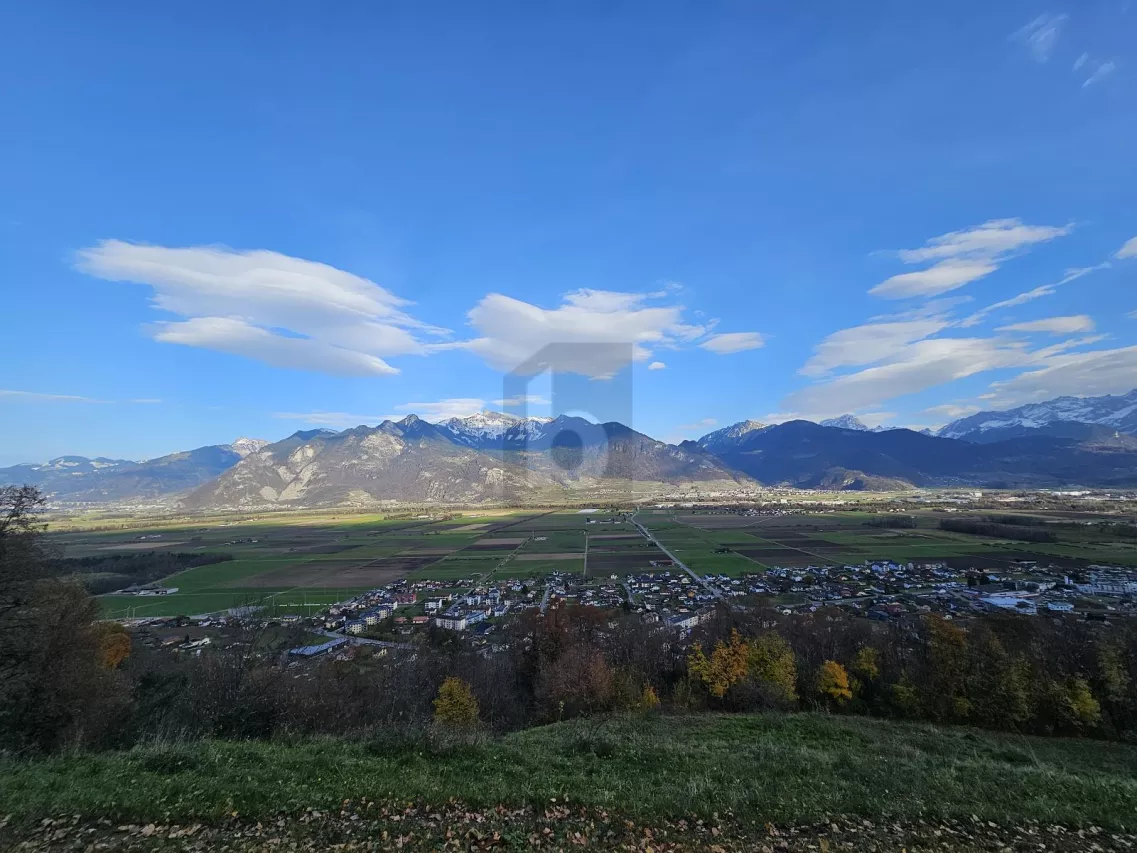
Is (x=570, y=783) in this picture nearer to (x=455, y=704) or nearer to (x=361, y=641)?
(x=455, y=704)

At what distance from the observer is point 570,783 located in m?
8.84

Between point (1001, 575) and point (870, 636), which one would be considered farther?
point (1001, 575)

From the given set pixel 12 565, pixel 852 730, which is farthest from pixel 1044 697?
pixel 12 565

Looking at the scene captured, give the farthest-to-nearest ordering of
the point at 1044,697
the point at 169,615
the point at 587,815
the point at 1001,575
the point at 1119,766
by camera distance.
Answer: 1. the point at 1001,575
2. the point at 169,615
3. the point at 1044,697
4. the point at 1119,766
5. the point at 587,815

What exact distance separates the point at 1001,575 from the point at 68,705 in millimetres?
75973

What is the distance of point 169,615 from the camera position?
48.4 meters

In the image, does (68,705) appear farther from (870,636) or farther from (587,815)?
(870,636)

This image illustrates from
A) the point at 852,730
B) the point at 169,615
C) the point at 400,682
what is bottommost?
the point at 169,615

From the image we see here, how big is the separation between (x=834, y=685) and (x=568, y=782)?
2215 centimetres

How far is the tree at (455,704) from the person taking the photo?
22.2 metres

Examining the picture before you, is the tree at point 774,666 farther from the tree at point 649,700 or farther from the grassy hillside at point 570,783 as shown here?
the grassy hillside at point 570,783

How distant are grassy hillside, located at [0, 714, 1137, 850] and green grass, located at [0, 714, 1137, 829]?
3cm

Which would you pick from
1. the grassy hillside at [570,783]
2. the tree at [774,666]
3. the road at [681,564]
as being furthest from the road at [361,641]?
the road at [681,564]

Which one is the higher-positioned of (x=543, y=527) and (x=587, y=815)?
(x=587, y=815)
